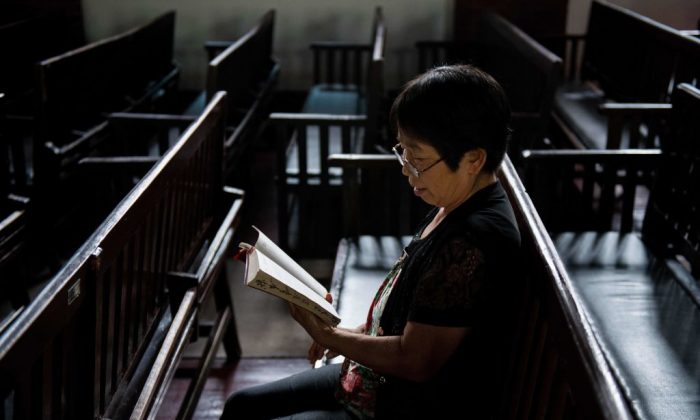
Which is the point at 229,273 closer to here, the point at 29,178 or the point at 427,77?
the point at 29,178

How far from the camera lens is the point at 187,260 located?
2.53 metres

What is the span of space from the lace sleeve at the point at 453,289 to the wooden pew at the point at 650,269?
644 millimetres

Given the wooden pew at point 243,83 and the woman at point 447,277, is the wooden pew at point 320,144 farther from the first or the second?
the woman at point 447,277

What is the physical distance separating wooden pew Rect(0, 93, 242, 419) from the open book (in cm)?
33

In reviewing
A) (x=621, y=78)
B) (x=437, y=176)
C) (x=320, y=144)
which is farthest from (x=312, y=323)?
(x=621, y=78)

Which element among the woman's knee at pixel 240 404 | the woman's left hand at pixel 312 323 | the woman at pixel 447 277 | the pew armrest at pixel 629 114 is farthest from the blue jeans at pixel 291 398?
the pew armrest at pixel 629 114

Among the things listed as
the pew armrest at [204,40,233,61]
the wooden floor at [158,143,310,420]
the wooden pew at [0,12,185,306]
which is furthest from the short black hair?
the pew armrest at [204,40,233,61]

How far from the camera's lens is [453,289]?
135cm

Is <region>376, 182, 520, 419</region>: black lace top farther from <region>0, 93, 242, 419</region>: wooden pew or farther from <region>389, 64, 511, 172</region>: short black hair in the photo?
<region>0, 93, 242, 419</region>: wooden pew

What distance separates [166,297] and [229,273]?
151 cm

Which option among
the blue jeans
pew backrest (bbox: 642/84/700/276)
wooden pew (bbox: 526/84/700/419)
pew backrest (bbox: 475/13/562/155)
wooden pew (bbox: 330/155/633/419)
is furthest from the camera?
pew backrest (bbox: 475/13/562/155)

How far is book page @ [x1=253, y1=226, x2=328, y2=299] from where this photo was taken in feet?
5.13

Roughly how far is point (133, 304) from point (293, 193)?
77.6 inches

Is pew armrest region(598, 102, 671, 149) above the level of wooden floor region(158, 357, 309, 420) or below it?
above
